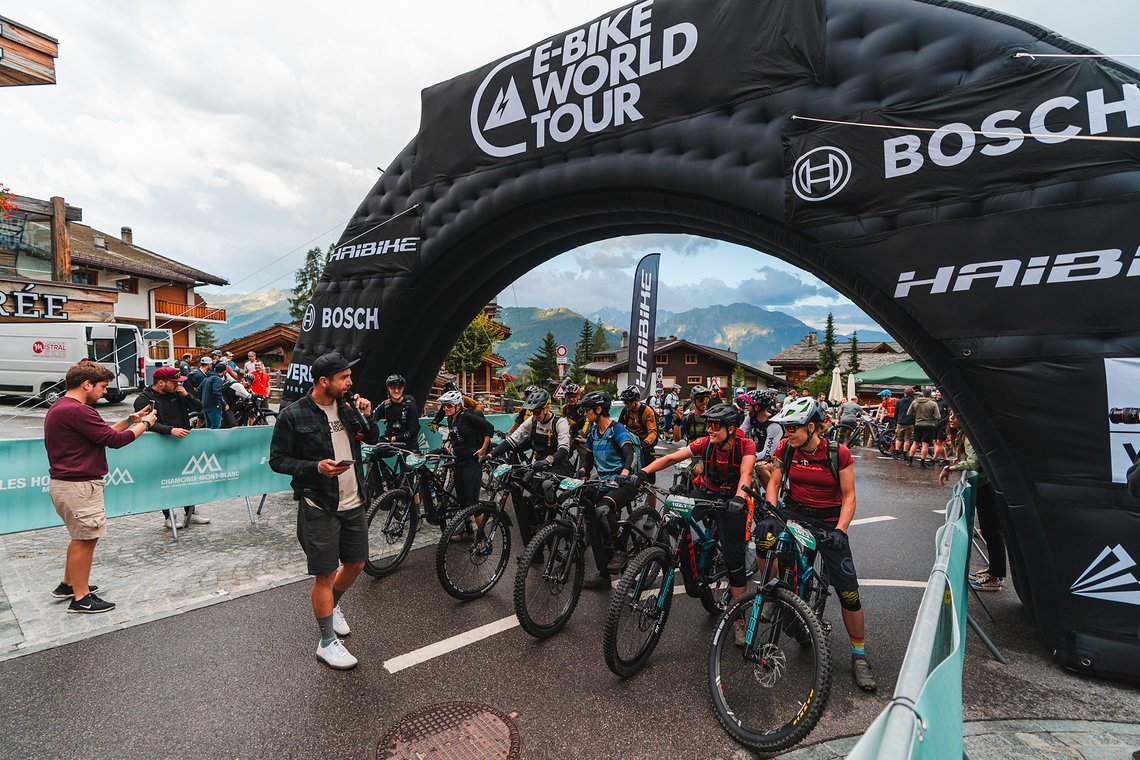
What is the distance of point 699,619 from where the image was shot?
4922mm

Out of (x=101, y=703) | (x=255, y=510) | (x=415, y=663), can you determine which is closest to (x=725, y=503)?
(x=415, y=663)

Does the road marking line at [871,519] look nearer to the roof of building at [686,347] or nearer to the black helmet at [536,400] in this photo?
the black helmet at [536,400]

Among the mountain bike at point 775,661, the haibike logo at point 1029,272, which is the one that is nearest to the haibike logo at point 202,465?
the mountain bike at point 775,661

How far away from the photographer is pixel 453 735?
3244mm

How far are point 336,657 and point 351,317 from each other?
6846 millimetres

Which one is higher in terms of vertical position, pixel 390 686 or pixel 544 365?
pixel 544 365

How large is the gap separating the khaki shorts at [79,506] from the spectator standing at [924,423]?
16.0 m

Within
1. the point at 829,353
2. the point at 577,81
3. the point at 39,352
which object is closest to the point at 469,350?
the point at 39,352

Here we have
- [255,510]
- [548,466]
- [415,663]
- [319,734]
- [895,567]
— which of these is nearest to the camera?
[319,734]

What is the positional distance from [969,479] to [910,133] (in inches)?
139

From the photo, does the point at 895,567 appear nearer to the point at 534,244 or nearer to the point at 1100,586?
the point at 1100,586

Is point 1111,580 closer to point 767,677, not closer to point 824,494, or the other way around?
point 824,494

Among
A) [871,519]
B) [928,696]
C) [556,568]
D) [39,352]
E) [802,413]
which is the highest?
[39,352]

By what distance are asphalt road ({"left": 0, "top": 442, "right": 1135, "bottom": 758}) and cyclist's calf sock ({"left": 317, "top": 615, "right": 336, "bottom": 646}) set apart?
0.17m
